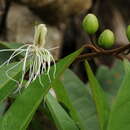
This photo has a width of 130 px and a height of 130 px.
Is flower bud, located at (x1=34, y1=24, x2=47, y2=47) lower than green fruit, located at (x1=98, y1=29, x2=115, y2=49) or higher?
higher

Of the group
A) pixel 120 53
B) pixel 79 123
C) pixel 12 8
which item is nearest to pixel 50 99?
pixel 79 123

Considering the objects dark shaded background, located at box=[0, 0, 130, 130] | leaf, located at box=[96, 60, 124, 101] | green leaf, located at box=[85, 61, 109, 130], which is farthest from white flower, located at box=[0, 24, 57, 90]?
leaf, located at box=[96, 60, 124, 101]

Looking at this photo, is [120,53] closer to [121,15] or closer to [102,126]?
[102,126]

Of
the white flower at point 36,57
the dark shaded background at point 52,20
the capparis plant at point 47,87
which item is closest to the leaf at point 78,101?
the capparis plant at point 47,87

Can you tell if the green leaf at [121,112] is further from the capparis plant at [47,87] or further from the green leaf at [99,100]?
the green leaf at [99,100]


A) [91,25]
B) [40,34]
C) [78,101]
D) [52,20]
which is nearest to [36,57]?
[40,34]

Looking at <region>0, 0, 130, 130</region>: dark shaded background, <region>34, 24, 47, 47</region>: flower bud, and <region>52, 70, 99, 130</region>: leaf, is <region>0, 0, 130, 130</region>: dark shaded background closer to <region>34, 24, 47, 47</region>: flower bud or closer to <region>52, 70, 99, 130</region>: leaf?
<region>52, 70, 99, 130</region>: leaf
